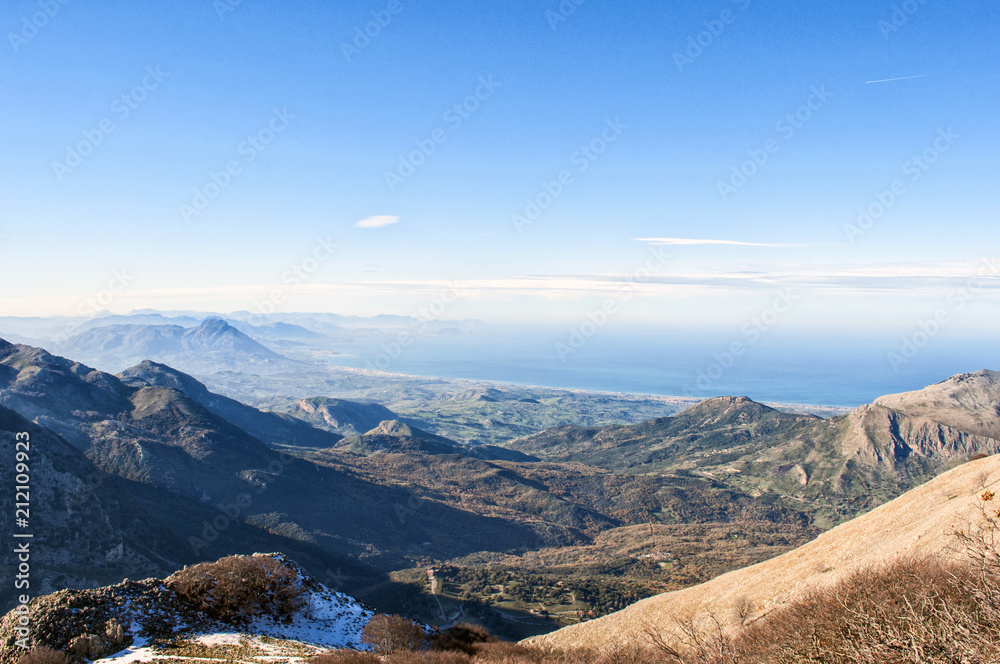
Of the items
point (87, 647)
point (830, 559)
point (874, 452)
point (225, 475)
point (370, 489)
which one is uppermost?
point (830, 559)

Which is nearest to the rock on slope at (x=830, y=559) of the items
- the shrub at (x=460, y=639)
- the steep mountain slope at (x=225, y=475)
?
the shrub at (x=460, y=639)

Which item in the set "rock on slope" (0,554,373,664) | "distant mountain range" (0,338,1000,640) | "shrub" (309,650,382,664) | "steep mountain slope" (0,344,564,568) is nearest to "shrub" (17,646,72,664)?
"rock on slope" (0,554,373,664)

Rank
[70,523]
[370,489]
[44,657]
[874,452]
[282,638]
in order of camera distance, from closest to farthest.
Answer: [44,657], [282,638], [70,523], [370,489], [874,452]

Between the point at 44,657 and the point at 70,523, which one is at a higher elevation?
the point at 44,657

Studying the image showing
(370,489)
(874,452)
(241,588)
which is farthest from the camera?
(874,452)

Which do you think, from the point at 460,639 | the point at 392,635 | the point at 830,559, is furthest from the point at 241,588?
the point at 830,559

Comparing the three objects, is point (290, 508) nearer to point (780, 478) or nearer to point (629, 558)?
point (629, 558)

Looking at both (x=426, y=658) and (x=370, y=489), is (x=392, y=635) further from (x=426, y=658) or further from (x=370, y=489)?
(x=370, y=489)
